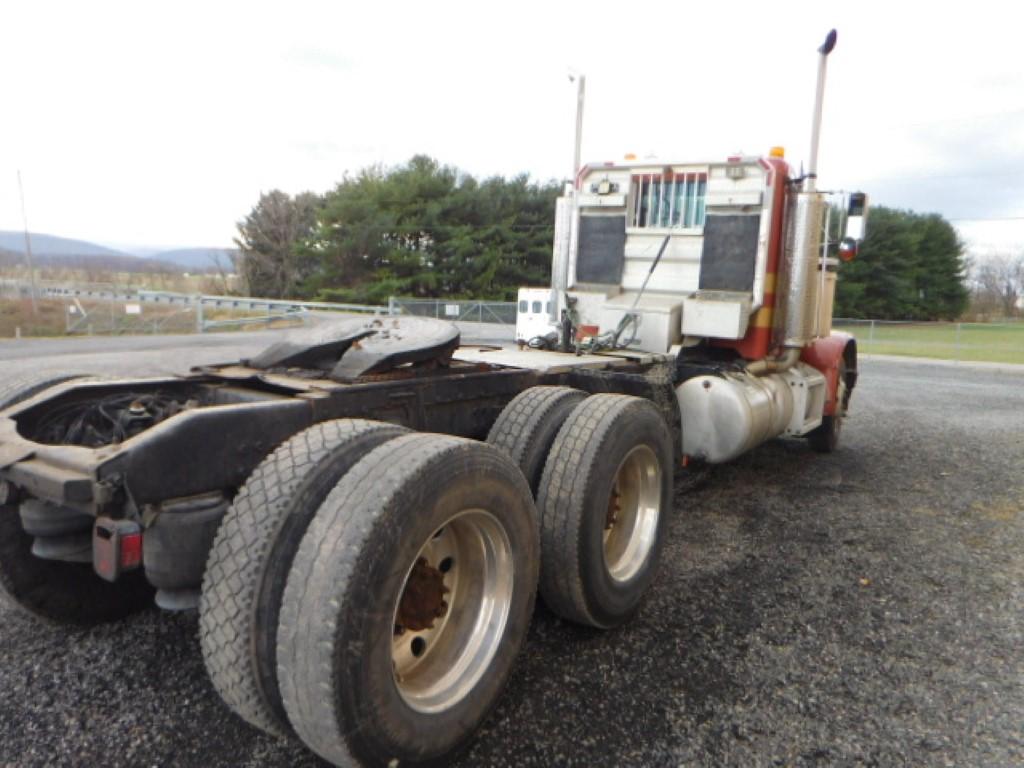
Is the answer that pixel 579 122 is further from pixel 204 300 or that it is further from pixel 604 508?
pixel 204 300

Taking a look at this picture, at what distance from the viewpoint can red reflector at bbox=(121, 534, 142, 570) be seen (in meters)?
2.15

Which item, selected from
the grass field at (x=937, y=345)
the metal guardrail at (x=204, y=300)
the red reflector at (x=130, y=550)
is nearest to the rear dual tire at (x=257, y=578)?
the red reflector at (x=130, y=550)

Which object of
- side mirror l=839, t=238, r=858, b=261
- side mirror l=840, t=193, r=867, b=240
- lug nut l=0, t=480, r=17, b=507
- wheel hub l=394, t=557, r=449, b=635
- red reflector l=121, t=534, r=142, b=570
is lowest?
wheel hub l=394, t=557, r=449, b=635

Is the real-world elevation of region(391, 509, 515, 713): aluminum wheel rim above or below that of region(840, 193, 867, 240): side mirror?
below

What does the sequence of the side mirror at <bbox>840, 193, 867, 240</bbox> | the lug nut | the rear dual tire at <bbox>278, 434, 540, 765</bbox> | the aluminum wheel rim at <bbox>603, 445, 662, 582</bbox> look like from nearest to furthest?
the rear dual tire at <bbox>278, 434, 540, 765</bbox> → the lug nut → the aluminum wheel rim at <bbox>603, 445, 662, 582</bbox> → the side mirror at <bbox>840, 193, 867, 240</bbox>

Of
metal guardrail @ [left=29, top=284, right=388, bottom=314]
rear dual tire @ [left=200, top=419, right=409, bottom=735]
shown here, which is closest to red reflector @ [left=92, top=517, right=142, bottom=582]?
rear dual tire @ [left=200, top=419, right=409, bottom=735]

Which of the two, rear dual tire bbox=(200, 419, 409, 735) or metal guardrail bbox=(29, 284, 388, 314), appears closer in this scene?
rear dual tire bbox=(200, 419, 409, 735)

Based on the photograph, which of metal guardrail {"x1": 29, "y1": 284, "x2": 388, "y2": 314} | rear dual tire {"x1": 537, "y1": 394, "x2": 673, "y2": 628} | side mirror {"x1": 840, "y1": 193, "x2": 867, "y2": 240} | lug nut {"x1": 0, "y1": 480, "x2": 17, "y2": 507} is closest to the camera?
lug nut {"x1": 0, "y1": 480, "x2": 17, "y2": 507}

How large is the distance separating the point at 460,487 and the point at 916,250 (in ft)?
177

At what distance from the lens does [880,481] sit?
6.50 metres

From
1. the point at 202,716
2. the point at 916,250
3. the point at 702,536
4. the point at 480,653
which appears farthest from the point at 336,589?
the point at 916,250

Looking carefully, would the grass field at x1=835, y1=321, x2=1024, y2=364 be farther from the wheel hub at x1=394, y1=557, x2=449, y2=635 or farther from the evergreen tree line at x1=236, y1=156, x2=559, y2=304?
the wheel hub at x1=394, y1=557, x2=449, y2=635

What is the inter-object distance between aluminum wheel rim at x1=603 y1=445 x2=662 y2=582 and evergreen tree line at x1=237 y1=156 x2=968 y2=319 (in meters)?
37.2

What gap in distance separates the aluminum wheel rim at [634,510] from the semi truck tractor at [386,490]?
0.04 feet
